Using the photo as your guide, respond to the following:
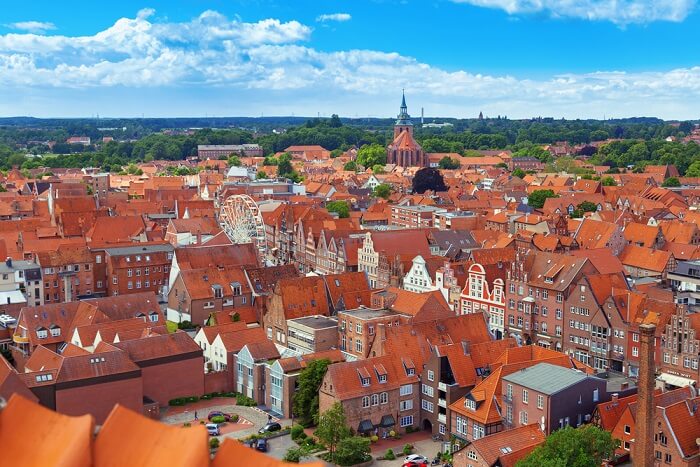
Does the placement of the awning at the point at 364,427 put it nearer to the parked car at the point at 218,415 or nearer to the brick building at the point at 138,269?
the parked car at the point at 218,415

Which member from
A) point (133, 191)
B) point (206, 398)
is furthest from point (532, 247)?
point (133, 191)

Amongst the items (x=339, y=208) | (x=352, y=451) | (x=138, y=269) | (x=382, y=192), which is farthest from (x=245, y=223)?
(x=382, y=192)

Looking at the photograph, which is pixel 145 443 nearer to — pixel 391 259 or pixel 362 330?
pixel 362 330

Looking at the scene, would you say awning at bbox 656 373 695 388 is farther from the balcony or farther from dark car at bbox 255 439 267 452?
the balcony

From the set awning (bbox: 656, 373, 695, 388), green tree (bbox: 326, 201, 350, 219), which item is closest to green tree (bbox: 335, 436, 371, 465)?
awning (bbox: 656, 373, 695, 388)

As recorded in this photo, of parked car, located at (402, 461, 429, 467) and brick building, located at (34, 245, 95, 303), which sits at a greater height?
brick building, located at (34, 245, 95, 303)

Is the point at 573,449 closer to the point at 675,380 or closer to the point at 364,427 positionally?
the point at 364,427

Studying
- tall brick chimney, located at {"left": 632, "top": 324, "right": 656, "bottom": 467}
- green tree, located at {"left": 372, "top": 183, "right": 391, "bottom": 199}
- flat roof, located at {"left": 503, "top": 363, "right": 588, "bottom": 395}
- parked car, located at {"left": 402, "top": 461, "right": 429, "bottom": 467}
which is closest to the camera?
tall brick chimney, located at {"left": 632, "top": 324, "right": 656, "bottom": 467}
